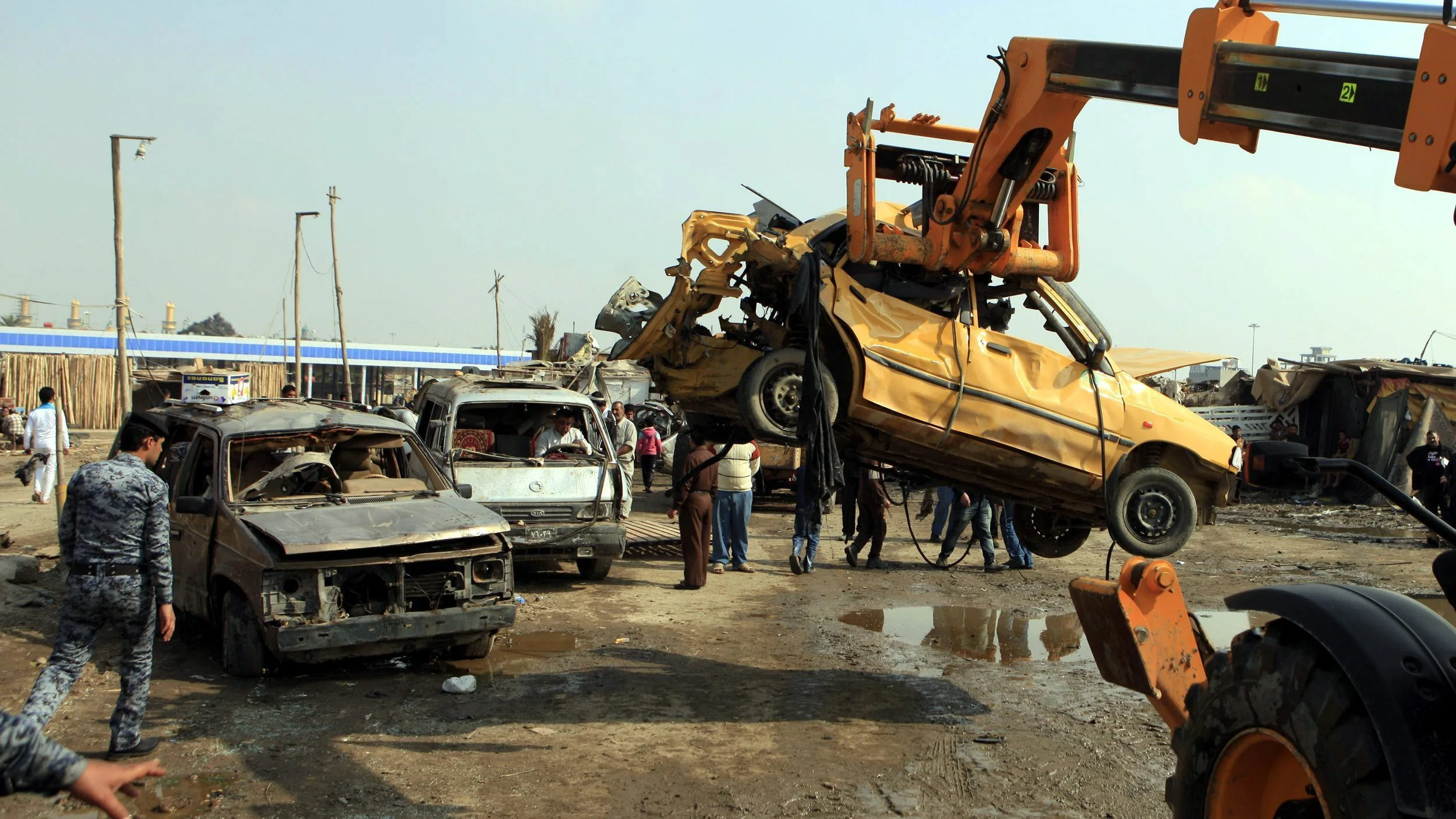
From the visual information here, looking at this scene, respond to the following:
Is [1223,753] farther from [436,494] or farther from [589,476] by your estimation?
[589,476]

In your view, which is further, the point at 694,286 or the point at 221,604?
the point at 694,286

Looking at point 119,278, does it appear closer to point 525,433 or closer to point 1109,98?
point 525,433

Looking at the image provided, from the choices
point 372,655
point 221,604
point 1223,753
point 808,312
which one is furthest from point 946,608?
point 1223,753

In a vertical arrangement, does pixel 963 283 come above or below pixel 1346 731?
above

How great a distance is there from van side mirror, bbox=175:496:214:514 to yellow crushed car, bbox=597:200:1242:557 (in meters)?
3.59

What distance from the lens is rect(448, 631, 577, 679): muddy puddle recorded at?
7.44m

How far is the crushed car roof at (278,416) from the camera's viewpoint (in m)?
8.08

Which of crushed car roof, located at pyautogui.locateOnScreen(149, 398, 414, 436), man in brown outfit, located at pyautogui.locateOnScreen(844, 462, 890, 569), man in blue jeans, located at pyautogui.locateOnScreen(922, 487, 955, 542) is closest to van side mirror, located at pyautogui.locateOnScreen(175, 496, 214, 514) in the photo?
crushed car roof, located at pyautogui.locateOnScreen(149, 398, 414, 436)

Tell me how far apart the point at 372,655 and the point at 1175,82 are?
19.9ft

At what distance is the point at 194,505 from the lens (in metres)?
6.93

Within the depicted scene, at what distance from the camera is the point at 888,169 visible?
7.07m

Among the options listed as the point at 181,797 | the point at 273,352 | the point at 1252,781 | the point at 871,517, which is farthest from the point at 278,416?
the point at 273,352

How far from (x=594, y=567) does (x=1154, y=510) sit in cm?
596

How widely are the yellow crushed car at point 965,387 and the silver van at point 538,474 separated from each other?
11.4 feet
